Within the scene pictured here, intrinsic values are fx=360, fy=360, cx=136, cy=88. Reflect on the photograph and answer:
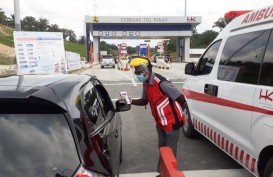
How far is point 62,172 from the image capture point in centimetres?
218

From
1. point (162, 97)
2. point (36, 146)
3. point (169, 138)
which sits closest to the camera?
point (36, 146)

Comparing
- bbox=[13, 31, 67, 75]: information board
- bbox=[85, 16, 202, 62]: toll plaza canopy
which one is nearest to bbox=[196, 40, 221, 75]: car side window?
bbox=[13, 31, 67, 75]: information board

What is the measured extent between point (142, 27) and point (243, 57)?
56.1 m

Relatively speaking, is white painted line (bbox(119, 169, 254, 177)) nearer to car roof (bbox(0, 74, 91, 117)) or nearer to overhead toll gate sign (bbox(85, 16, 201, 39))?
car roof (bbox(0, 74, 91, 117))

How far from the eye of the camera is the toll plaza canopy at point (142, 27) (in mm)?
57656

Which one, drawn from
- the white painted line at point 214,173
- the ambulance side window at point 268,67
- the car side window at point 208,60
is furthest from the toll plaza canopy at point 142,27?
the ambulance side window at point 268,67

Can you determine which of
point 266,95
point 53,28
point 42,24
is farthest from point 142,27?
point 53,28

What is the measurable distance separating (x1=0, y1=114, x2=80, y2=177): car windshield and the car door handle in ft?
9.48

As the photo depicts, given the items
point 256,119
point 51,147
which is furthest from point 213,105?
point 51,147

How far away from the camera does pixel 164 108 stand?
4.14m

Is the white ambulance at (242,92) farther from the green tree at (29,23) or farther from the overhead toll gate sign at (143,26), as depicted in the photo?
the green tree at (29,23)

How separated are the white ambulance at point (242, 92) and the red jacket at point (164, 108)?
0.67m

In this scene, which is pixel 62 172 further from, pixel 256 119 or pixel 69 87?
pixel 256 119

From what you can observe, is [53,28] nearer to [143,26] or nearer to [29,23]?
[29,23]
